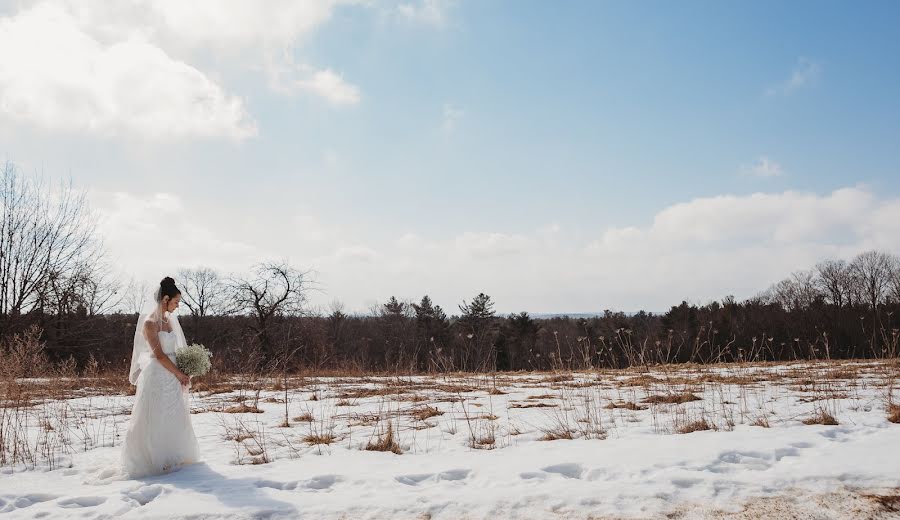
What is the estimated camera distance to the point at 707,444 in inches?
175

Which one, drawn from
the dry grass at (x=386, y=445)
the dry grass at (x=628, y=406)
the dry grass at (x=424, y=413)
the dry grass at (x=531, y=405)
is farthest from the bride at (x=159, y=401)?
the dry grass at (x=628, y=406)

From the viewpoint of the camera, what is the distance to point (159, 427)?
460 cm

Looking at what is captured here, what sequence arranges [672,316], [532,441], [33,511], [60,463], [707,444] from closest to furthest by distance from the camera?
[33,511]
[707,444]
[60,463]
[532,441]
[672,316]

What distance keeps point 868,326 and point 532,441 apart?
141ft

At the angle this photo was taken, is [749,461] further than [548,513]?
Yes

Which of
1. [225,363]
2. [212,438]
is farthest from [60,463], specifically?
[225,363]

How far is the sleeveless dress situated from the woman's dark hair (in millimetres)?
363

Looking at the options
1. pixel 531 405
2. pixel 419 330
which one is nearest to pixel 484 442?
pixel 531 405

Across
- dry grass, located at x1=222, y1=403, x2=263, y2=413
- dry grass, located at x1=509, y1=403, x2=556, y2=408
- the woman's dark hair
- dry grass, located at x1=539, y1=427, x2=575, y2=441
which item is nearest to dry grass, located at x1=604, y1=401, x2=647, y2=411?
dry grass, located at x1=509, y1=403, x2=556, y2=408

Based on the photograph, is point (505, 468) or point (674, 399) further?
point (674, 399)

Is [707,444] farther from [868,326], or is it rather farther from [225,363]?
[868,326]

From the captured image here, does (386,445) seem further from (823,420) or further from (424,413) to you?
(823,420)

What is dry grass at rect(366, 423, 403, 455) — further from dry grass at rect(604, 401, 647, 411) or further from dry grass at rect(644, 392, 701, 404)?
dry grass at rect(644, 392, 701, 404)

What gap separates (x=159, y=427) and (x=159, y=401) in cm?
25
